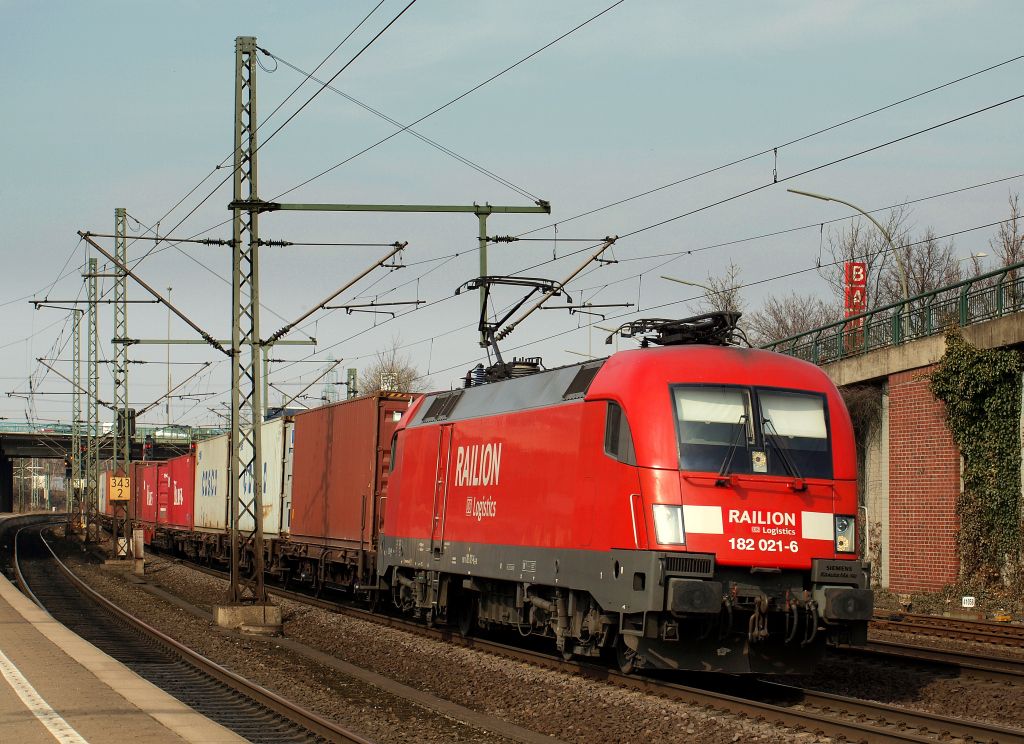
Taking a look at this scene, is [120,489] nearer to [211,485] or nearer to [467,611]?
[211,485]

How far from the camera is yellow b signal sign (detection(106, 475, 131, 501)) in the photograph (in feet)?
134

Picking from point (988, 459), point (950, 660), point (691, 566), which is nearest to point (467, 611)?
point (950, 660)

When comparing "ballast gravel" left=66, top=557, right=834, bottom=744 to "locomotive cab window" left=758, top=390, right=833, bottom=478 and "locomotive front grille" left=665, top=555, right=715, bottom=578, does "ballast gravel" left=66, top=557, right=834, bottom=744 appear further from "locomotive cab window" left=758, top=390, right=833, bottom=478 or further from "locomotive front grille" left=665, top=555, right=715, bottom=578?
"locomotive cab window" left=758, top=390, right=833, bottom=478

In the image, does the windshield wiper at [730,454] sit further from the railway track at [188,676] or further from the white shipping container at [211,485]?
the white shipping container at [211,485]

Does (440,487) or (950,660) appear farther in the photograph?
(440,487)

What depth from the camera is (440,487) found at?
18453 millimetres

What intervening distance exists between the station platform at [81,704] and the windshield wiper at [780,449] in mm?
5860

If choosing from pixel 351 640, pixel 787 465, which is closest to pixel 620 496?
A: pixel 787 465

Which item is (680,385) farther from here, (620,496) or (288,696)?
(288,696)

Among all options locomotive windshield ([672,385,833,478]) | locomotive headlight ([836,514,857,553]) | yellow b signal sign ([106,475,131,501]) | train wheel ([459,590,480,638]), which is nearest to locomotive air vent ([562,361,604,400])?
locomotive windshield ([672,385,833,478])

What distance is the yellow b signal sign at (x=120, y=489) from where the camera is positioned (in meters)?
40.9

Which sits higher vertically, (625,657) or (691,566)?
(691,566)

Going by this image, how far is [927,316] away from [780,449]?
1410cm

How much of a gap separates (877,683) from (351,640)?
27.8ft
